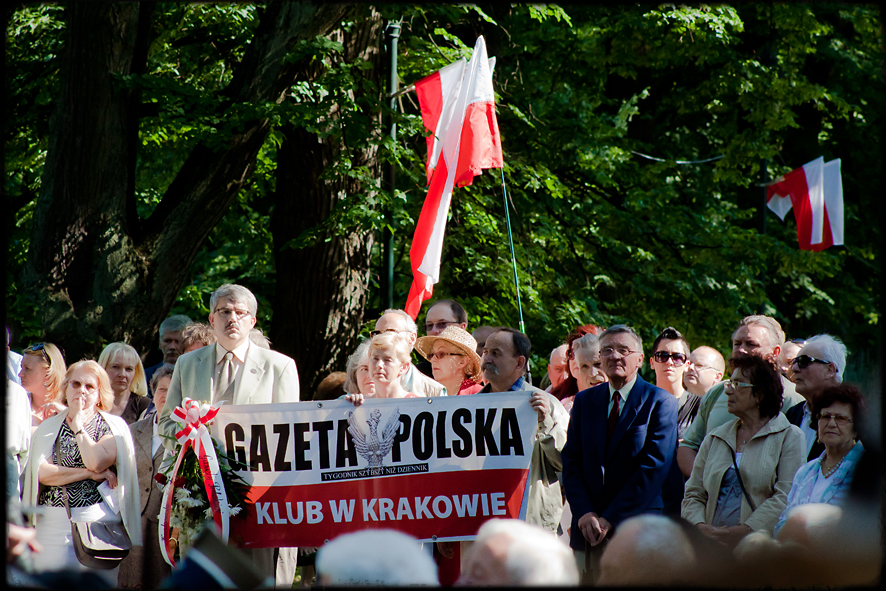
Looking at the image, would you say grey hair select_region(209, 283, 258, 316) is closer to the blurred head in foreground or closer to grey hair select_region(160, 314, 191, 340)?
grey hair select_region(160, 314, 191, 340)

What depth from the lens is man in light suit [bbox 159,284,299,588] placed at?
5883mm

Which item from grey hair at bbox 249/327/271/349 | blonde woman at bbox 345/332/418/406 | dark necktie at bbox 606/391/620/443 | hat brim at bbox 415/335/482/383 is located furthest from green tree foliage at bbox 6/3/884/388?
dark necktie at bbox 606/391/620/443

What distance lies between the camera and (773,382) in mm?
5172

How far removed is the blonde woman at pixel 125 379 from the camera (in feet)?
22.6

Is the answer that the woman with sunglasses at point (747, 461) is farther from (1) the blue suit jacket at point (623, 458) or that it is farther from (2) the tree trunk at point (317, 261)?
(2) the tree trunk at point (317, 261)

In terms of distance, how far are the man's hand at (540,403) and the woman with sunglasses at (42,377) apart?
10.8ft

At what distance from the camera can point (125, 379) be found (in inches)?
273

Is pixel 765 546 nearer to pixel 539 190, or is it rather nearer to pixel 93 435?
pixel 93 435

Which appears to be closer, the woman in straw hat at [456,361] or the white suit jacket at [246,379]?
the white suit jacket at [246,379]

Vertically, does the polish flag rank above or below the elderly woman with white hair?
above

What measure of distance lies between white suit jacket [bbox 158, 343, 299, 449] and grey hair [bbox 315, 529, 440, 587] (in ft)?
12.1

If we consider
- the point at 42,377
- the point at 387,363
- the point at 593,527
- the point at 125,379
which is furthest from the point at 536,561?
the point at 125,379

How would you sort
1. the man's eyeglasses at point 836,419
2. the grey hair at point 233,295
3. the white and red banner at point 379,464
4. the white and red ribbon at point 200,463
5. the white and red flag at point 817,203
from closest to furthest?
the man's eyeglasses at point 836,419
the white and red ribbon at point 200,463
the white and red banner at point 379,464
the grey hair at point 233,295
the white and red flag at point 817,203

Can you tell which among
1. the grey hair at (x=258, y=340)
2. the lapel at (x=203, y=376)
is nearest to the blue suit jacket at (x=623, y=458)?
the lapel at (x=203, y=376)
